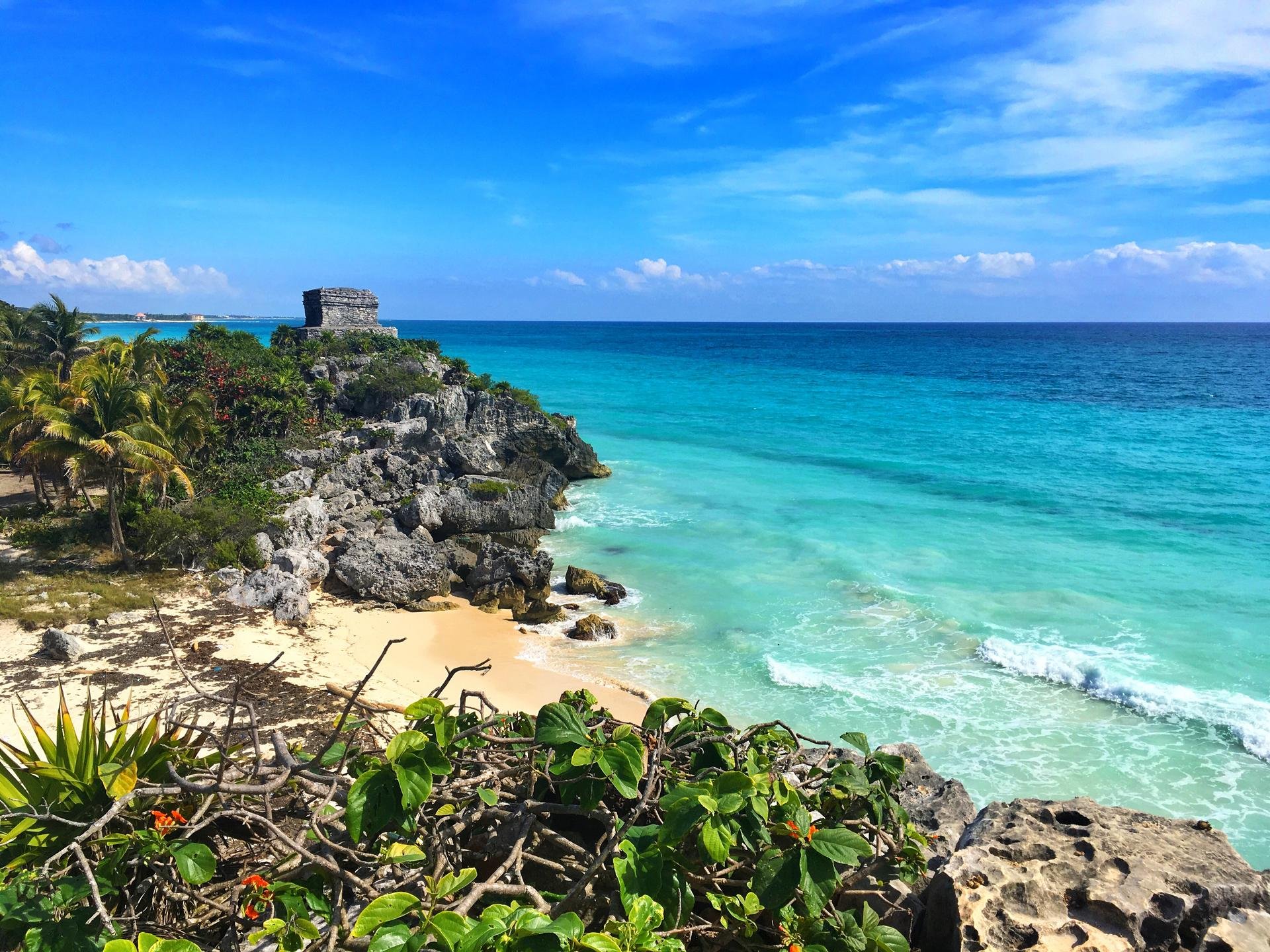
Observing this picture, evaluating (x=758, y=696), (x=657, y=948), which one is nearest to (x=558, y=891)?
(x=657, y=948)

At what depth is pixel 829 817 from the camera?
3432 mm

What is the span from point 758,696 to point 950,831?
7.49 m

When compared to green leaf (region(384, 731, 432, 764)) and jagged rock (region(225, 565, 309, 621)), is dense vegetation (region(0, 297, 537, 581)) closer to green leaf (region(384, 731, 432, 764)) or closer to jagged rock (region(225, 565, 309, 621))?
jagged rock (region(225, 565, 309, 621))

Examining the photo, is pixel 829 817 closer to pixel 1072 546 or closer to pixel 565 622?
pixel 565 622

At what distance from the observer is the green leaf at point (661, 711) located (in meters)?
3.47

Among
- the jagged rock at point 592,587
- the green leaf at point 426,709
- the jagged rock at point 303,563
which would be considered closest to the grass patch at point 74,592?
the jagged rock at point 303,563

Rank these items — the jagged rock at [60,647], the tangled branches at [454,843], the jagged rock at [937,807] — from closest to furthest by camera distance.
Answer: the tangled branches at [454,843]
the jagged rock at [937,807]
the jagged rock at [60,647]

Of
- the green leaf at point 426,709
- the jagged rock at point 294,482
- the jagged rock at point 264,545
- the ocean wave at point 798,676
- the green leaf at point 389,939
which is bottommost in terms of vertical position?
the ocean wave at point 798,676

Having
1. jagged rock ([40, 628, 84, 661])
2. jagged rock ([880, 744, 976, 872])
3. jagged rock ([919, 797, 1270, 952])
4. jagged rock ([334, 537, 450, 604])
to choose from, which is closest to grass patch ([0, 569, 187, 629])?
jagged rock ([40, 628, 84, 661])

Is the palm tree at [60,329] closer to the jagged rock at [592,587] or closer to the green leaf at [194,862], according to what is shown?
the jagged rock at [592,587]

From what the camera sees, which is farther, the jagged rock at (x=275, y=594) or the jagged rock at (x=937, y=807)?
the jagged rock at (x=275, y=594)

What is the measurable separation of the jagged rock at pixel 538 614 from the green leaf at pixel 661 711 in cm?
1202

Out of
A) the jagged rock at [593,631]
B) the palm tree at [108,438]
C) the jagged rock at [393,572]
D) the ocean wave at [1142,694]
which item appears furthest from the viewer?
the jagged rock at [393,572]

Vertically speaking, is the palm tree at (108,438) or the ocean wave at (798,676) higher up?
the palm tree at (108,438)
